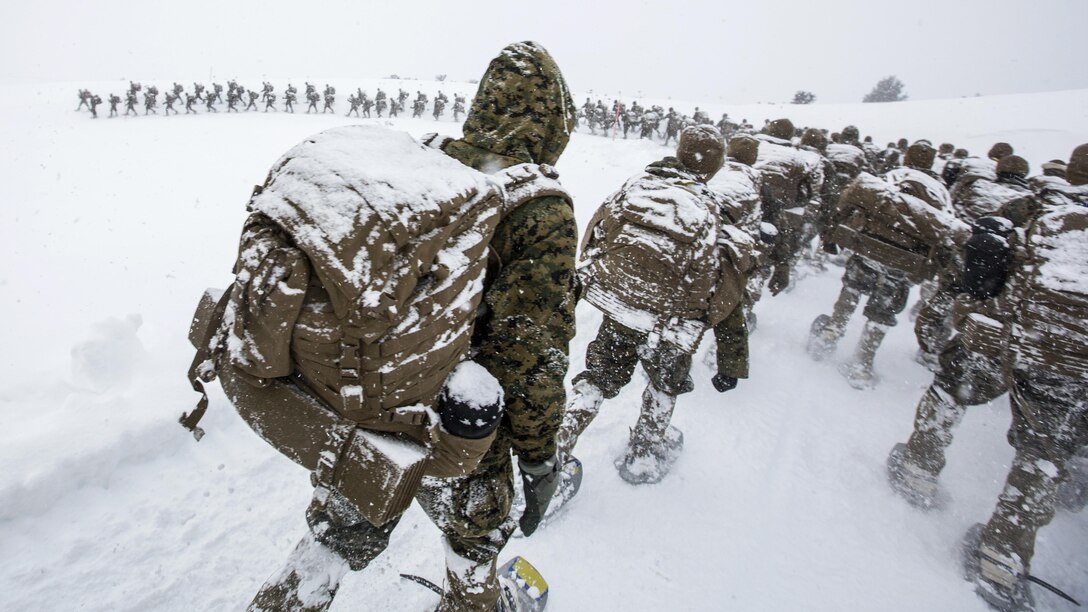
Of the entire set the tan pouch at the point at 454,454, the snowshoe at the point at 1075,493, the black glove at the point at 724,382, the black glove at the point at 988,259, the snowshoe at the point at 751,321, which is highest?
the black glove at the point at 988,259

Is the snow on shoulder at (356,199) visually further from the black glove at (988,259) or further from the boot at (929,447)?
the boot at (929,447)

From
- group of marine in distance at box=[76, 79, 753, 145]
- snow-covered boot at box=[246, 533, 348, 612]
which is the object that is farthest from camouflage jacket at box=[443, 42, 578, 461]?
group of marine in distance at box=[76, 79, 753, 145]

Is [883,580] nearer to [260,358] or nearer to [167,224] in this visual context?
[260,358]

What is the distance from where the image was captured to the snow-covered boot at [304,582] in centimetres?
156

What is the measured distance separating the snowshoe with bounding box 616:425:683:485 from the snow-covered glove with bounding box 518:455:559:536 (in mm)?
1355

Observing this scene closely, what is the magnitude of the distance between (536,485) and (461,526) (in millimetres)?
312

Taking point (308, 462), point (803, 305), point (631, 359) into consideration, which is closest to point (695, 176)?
point (631, 359)

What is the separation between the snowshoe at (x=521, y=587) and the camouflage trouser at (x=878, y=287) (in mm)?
4047

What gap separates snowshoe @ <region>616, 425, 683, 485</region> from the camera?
124 inches

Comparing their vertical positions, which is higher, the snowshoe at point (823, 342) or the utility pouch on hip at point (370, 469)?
the utility pouch on hip at point (370, 469)

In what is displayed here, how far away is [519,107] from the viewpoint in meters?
1.67

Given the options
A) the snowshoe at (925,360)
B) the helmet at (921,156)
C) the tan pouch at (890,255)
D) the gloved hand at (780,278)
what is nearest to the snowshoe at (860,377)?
the snowshoe at (925,360)

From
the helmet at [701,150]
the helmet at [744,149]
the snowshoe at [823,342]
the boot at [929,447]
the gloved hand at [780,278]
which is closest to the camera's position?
the helmet at [701,150]

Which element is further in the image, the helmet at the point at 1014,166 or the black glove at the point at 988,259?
the helmet at the point at 1014,166
